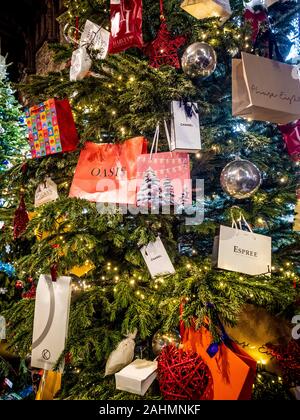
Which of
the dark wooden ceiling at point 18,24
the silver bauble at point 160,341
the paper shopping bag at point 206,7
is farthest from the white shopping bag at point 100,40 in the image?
the dark wooden ceiling at point 18,24

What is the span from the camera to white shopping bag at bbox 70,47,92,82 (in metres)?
1.39

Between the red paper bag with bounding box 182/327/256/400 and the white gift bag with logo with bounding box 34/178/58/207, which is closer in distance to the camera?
the red paper bag with bounding box 182/327/256/400

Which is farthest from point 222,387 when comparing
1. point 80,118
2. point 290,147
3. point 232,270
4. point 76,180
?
point 80,118

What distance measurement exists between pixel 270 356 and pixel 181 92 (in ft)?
3.64

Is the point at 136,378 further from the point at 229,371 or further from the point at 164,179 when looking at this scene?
the point at 164,179

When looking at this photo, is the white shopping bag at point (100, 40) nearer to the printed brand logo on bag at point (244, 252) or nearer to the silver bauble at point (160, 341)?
the printed brand logo on bag at point (244, 252)

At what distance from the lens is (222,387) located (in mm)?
1025

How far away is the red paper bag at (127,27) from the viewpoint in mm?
1379

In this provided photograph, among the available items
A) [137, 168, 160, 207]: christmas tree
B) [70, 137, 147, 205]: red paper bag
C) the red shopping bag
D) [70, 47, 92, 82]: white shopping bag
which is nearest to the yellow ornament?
[70, 137, 147, 205]: red paper bag

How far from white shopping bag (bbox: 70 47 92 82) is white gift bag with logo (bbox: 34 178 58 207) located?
52cm

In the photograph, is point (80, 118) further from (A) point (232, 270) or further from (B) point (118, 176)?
(A) point (232, 270)

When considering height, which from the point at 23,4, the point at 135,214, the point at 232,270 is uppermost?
the point at 23,4

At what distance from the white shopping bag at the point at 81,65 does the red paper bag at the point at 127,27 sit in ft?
0.39

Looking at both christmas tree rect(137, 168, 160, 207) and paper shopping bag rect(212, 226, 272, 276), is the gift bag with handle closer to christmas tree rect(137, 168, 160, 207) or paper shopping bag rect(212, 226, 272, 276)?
christmas tree rect(137, 168, 160, 207)
